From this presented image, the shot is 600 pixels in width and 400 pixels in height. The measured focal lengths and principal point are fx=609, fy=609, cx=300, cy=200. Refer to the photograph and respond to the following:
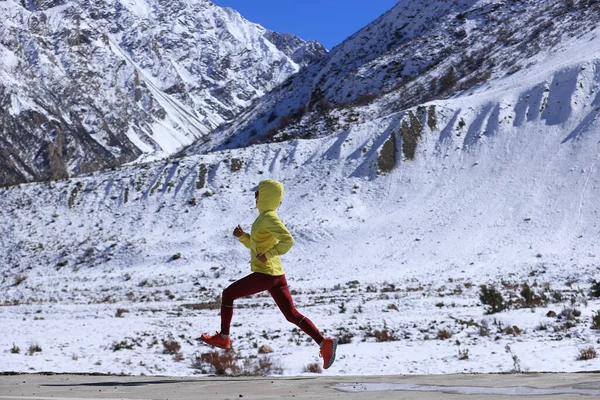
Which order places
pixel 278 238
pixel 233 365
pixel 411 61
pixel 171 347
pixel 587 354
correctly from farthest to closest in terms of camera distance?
pixel 411 61, pixel 171 347, pixel 233 365, pixel 587 354, pixel 278 238

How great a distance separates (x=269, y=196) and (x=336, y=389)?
2.50m

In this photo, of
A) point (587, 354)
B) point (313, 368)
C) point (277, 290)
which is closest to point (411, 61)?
point (587, 354)

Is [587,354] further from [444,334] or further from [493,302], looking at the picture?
[493,302]

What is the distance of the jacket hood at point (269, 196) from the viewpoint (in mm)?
6957

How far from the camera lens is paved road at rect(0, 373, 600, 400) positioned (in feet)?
14.5

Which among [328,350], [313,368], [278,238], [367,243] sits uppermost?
[367,243]

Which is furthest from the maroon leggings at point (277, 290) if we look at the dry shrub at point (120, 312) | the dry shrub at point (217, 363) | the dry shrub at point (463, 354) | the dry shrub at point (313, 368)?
the dry shrub at point (120, 312)

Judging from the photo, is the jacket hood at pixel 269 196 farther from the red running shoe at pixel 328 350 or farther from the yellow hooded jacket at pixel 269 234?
the red running shoe at pixel 328 350

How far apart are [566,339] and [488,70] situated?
177 ft

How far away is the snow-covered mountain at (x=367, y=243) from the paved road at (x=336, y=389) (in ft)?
9.60

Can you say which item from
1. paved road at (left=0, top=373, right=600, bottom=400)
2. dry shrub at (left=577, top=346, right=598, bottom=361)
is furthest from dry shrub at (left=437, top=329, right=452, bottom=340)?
paved road at (left=0, top=373, right=600, bottom=400)

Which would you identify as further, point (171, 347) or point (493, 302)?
point (493, 302)

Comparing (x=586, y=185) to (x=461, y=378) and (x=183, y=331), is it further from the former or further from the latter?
(x=461, y=378)

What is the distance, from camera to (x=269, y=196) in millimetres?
6957
